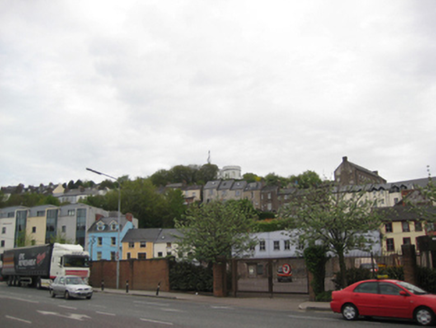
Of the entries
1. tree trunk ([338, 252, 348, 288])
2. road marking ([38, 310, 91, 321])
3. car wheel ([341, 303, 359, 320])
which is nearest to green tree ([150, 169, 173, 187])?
tree trunk ([338, 252, 348, 288])

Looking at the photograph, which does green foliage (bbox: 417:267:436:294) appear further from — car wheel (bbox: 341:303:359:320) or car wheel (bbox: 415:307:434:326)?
car wheel (bbox: 415:307:434:326)

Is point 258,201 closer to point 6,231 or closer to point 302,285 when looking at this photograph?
point 6,231

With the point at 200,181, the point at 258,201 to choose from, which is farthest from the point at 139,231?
the point at 200,181

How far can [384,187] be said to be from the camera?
85062mm

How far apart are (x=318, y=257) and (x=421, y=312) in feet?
29.6

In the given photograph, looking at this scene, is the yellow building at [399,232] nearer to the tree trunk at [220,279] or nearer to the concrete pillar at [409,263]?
Answer: the tree trunk at [220,279]

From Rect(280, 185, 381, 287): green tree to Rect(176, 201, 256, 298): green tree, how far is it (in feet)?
24.1

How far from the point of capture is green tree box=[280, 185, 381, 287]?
20.0 m

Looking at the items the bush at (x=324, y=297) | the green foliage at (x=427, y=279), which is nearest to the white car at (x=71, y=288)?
the bush at (x=324, y=297)

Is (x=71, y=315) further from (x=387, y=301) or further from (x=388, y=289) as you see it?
(x=388, y=289)

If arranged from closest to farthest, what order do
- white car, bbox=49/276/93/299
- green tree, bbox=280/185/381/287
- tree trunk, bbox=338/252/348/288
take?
green tree, bbox=280/185/381/287 → tree trunk, bbox=338/252/348/288 → white car, bbox=49/276/93/299

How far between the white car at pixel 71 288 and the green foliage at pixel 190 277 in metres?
8.14

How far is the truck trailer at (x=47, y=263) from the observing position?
107 feet

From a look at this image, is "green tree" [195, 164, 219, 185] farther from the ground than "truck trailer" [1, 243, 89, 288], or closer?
farther from the ground
